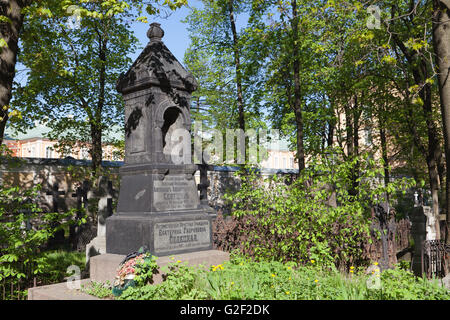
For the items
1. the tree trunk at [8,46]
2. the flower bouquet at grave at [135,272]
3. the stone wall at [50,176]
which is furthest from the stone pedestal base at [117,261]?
the stone wall at [50,176]

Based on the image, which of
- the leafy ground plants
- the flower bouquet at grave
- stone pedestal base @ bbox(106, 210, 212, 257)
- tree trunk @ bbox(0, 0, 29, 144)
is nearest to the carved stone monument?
stone pedestal base @ bbox(106, 210, 212, 257)

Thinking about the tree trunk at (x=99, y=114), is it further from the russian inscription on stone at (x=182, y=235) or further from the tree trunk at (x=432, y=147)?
the tree trunk at (x=432, y=147)

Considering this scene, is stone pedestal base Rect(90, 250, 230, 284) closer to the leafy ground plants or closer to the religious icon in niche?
the leafy ground plants

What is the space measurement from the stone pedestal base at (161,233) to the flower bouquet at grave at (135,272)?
720mm

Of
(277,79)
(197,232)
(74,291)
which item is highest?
(277,79)

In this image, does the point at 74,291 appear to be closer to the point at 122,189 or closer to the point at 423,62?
the point at 122,189

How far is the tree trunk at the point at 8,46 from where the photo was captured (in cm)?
755

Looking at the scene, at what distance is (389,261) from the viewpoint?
877cm

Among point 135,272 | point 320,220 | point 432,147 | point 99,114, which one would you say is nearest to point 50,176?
point 99,114

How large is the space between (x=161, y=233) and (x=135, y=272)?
1259mm
